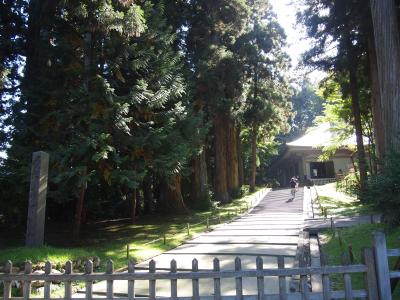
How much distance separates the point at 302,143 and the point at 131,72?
31.0 meters

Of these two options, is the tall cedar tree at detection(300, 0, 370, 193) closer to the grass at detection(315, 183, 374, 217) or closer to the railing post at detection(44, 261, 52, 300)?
the grass at detection(315, 183, 374, 217)

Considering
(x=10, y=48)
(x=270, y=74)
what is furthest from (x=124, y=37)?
(x=270, y=74)

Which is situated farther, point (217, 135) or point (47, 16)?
point (217, 135)

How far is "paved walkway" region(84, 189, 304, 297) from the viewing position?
7.46m

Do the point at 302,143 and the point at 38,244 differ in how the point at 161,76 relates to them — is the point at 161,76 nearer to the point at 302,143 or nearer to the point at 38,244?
the point at 38,244

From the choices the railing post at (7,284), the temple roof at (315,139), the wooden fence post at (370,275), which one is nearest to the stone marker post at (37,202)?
the railing post at (7,284)

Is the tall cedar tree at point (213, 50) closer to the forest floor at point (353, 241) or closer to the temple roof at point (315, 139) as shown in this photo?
the forest floor at point (353, 241)

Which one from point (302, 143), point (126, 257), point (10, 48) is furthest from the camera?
point (302, 143)

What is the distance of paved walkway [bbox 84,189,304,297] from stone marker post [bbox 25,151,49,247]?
9.03 feet

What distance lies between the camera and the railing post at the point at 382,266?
484cm

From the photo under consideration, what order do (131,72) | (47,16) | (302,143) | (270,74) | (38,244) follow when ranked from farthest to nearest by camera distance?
1. (302,143)
2. (270,74)
3. (47,16)
4. (131,72)
5. (38,244)

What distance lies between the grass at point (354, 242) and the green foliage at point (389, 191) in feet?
1.77

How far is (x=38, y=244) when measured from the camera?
32.9 feet

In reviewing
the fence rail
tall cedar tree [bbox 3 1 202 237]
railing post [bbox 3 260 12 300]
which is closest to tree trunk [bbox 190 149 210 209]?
tall cedar tree [bbox 3 1 202 237]
